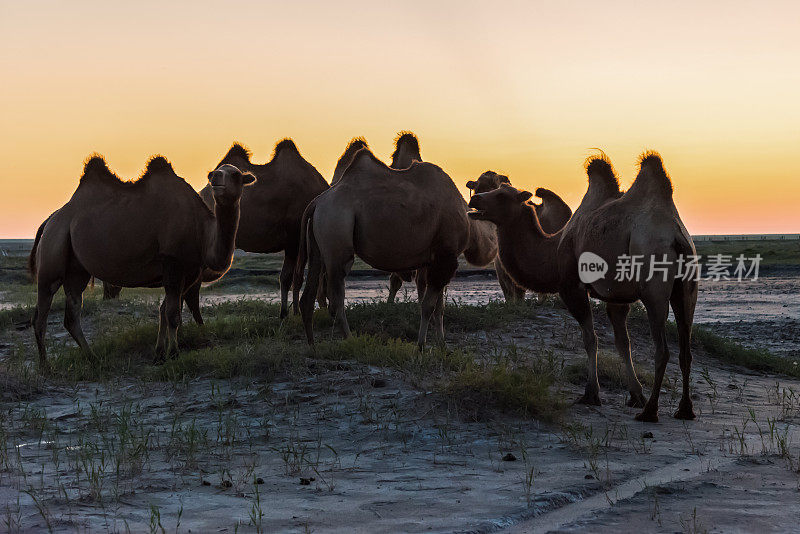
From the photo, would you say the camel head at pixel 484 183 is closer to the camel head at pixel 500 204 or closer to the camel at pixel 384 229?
the camel at pixel 384 229

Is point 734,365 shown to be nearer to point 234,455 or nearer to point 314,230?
point 314,230

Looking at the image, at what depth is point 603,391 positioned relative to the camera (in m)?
8.80

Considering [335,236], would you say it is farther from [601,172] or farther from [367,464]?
[367,464]

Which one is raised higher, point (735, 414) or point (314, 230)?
point (314, 230)

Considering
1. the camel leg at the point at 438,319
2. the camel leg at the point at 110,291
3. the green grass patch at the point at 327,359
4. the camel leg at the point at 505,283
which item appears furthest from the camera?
the camel leg at the point at 110,291

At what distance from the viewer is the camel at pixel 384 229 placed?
31.8 ft

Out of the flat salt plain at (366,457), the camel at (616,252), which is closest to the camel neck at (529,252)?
the camel at (616,252)

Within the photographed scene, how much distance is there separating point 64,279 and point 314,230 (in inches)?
123

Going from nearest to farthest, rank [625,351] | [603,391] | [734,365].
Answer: [625,351], [603,391], [734,365]

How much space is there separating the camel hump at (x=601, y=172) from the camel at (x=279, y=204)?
16.9 feet

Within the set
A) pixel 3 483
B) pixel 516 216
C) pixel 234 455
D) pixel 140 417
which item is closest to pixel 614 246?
pixel 516 216

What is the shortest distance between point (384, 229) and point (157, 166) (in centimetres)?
284

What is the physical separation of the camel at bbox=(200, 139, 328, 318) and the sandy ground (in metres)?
4.36

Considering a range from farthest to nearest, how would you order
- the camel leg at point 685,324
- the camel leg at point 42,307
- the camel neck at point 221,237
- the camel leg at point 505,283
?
the camel leg at point 505,283, the camel leg at point 42,307, the camel neck at point 221,237, the camel leg at point 685,324
